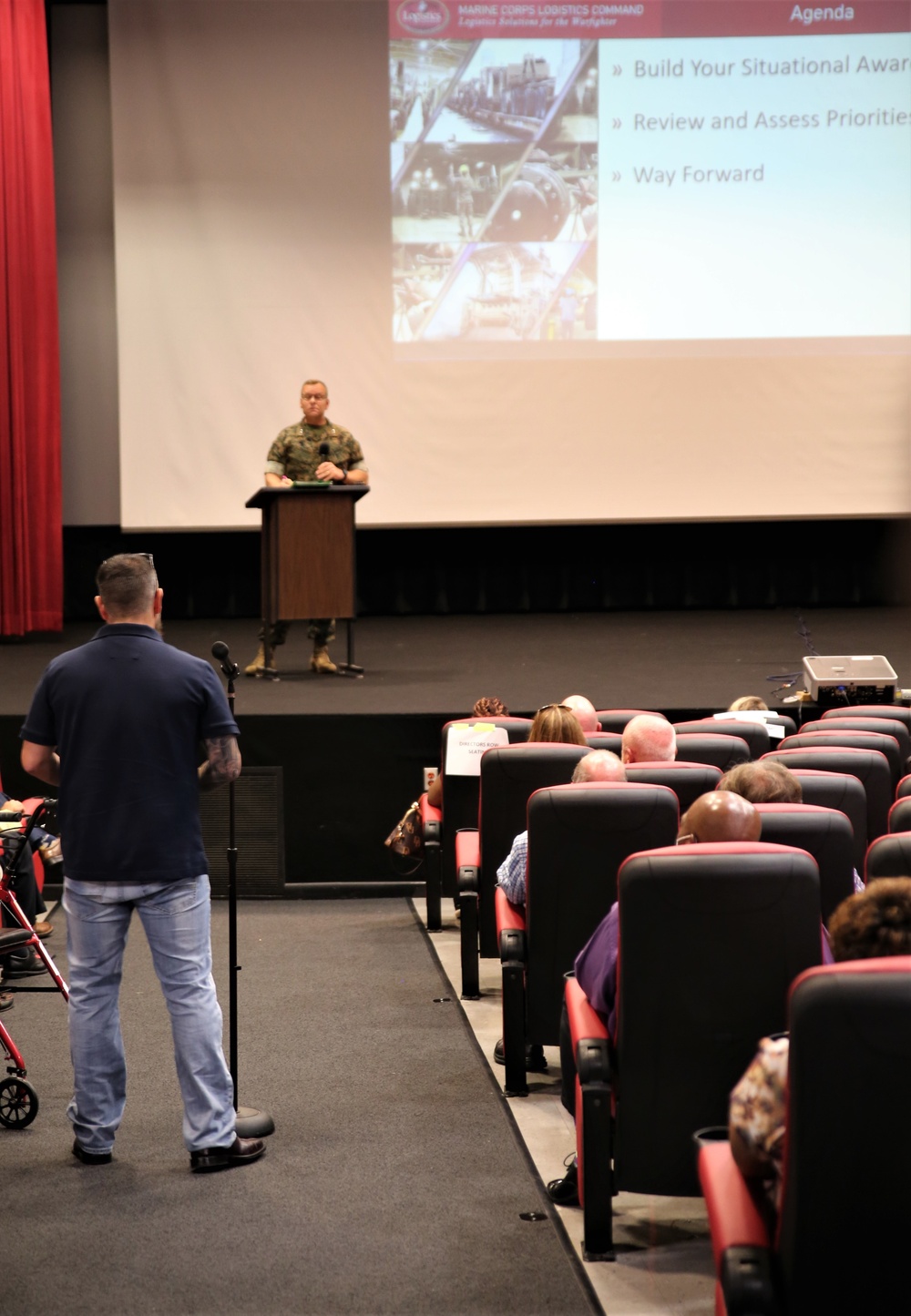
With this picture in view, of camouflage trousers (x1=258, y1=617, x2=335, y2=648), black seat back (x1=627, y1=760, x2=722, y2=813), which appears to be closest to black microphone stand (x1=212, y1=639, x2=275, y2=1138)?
black seat back (x1=627, y1=760, x2=722, y2=813)

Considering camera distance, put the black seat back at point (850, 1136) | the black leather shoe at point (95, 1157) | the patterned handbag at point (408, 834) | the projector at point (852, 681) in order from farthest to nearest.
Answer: the projector at point (852, 681) → the patterned handbag at point (408, 834) → the black leather shoe at point (95, 1157) → the black seat back at point (850, 1136)

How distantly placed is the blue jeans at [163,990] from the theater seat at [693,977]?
3.64 feet

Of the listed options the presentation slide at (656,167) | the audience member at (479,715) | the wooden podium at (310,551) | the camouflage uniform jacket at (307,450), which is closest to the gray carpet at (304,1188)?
the audience member at (479,715)

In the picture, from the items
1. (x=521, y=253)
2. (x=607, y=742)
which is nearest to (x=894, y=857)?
(x=607, y=742)

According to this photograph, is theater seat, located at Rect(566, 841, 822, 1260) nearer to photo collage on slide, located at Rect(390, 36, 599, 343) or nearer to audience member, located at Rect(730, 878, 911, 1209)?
audience member, located at Rect(730, 878, 911, 1209)

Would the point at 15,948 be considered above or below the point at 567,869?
below

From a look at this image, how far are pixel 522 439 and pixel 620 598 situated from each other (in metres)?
1.54

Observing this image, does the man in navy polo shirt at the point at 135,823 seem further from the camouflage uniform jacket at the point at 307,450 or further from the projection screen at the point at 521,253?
the projection screen at the point at 521,253

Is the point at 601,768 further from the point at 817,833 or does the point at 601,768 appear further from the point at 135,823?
the point at 135,823

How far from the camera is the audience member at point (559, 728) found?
13.5ft

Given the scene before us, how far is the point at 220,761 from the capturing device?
3.08m

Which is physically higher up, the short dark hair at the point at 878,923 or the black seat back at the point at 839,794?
the short dark hair at the point at 878,923

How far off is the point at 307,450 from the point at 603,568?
361cm

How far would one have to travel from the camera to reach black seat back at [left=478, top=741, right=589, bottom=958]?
3863 mm
